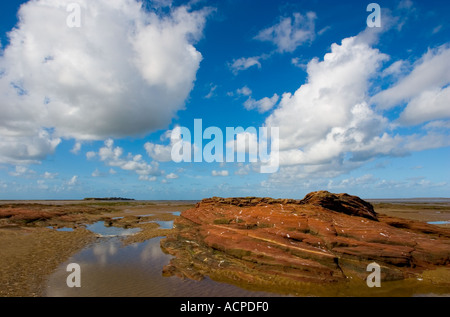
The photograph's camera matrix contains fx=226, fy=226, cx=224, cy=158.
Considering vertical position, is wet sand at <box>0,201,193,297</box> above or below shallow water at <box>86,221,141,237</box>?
above

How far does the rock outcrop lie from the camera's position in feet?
55.7

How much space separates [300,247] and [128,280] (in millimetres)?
13677

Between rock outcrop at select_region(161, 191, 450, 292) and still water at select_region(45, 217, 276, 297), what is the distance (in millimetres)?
1254

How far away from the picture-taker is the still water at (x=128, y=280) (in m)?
14.8

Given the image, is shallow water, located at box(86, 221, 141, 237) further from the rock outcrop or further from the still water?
the rock outcrop

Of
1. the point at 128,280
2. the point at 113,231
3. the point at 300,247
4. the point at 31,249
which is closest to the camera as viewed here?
the point at 128,280

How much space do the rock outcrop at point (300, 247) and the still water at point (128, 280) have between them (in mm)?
1254

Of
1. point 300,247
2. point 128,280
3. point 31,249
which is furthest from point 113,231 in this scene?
point 300,247

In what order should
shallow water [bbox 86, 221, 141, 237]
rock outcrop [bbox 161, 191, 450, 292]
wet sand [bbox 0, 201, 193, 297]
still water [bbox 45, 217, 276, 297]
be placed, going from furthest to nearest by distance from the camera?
shallow water [bbox 86, 221, 141, 237]
rock outcrop [bbox 161, 191, 450, 292]
wet sand [bbox 0, 201, 193, 297]
still water [bbox 45, 217, 276, 297]

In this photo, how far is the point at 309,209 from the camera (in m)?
25.6

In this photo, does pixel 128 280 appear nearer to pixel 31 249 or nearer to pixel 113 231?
pixel 31 249

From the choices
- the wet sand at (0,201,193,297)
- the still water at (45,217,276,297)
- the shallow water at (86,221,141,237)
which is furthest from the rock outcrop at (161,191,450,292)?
the shallow water at (86,221,141,237)

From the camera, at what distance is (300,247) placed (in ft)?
61.2
